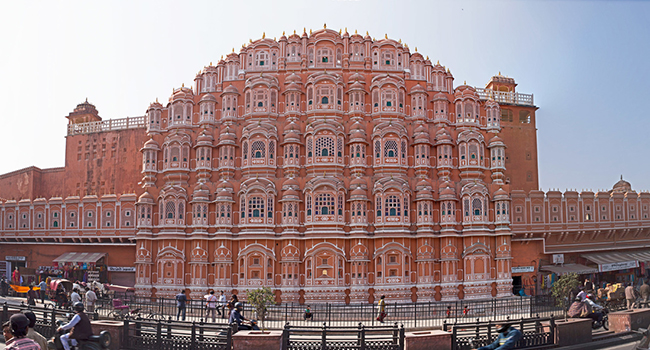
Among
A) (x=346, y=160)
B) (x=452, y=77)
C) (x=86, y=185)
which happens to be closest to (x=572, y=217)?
(x=452, y=77)

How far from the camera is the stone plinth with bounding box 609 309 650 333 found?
17266 millimetres

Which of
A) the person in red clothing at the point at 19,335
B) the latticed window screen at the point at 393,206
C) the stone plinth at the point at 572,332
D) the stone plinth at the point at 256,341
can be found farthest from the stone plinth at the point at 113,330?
the latticed window screen at the point at 393,206

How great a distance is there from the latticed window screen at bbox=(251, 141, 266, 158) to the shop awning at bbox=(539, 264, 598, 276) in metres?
22.6

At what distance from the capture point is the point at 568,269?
3581 centimetres

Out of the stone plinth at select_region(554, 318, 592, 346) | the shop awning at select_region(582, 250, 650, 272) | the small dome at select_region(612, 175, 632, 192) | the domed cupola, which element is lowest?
the stone plinth at select_region(554, 318, 592, 346)

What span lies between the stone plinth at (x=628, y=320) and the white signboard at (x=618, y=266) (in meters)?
21.5

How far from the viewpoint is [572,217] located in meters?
37.3

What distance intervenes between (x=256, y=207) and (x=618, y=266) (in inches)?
1143

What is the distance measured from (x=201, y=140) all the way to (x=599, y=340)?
25.9 meters

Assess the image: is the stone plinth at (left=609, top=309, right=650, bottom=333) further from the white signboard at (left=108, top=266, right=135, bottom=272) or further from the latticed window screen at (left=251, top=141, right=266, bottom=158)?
the white signboard at (left=108, top=266, right=135, bottom=272)

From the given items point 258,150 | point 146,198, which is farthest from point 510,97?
point 146,198

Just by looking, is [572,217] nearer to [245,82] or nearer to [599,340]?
[599,340]

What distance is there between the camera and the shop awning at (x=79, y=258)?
34.5m

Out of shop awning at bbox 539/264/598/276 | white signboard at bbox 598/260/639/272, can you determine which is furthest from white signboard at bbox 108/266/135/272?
white signboard at bbox 598/260/639/272
